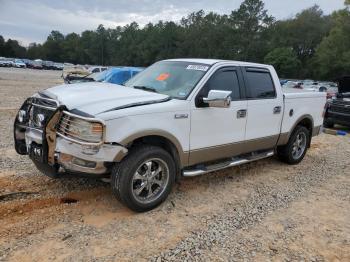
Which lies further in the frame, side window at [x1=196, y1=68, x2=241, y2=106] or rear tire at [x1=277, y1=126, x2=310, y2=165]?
rear tire at [x1=277, y1=126, x2=310, y2=165]

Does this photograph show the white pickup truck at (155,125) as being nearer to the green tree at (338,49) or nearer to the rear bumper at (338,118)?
the rear bumper at (338,118)

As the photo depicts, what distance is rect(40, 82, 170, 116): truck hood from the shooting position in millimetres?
3889

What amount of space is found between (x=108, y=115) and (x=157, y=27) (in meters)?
110

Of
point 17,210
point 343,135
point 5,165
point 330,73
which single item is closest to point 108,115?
point 17,210

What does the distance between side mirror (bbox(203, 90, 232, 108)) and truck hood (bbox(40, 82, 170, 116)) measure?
1.79 ft

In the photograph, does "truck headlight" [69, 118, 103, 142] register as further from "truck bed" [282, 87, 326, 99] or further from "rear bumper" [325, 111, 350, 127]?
"rear bumper" [325, 111, 350, 127]

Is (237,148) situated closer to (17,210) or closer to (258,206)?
(258,206)

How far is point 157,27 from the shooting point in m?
108

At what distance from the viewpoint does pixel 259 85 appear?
5.70 m

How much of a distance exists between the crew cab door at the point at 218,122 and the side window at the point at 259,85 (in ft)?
0.75

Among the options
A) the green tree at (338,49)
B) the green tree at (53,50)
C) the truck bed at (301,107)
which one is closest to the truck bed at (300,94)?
the truck bed at (301,107)

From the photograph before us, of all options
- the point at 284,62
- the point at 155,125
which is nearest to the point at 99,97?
the point at 155,125

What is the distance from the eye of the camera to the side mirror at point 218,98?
4293 millimetres

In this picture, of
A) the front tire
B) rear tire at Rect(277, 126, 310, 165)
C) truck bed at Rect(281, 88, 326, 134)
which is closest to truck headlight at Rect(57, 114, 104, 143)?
the front tire
